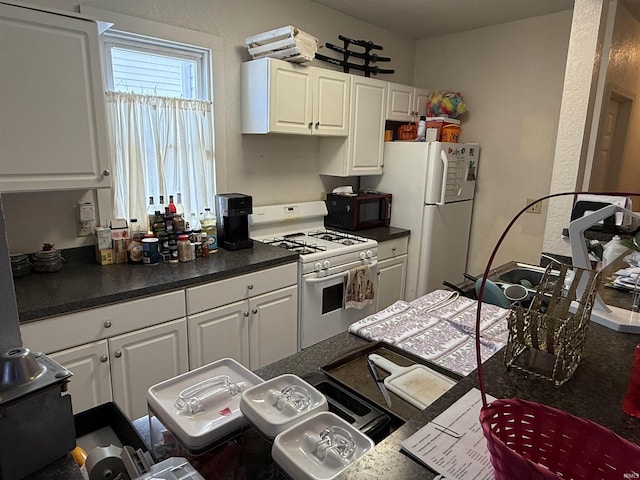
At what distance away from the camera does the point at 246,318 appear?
2393 mm

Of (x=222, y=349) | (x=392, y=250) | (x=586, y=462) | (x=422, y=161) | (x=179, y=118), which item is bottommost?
(x=222, y=349)

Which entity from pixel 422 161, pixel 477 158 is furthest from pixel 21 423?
pixel 477 158

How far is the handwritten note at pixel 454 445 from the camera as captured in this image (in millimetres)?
729

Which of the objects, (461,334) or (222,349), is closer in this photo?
(461,334)

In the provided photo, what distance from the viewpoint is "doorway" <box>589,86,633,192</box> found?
308 cm

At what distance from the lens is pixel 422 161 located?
3383mm

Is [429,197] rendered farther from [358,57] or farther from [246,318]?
[246,318]

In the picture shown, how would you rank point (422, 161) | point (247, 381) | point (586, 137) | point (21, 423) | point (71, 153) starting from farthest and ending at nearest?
1. point (422, 161)
2. point (586, 137)
3. point (71, 153)
4. point (247, 381)
5. point (21, 423)

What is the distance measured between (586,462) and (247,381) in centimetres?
69

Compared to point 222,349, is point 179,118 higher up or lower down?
higher up

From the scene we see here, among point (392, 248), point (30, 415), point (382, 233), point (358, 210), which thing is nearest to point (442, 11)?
point (358, 210)

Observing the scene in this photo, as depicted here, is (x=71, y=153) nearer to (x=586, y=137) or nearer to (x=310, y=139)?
(x=310, y=139)

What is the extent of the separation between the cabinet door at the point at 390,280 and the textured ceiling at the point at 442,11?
1964 mm

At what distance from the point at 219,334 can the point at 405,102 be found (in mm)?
2572
